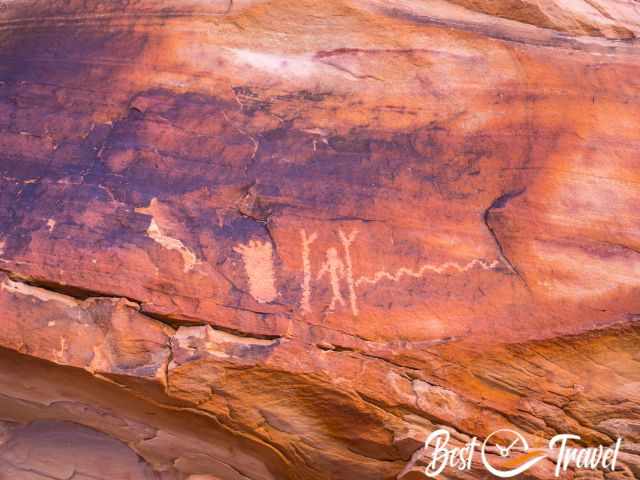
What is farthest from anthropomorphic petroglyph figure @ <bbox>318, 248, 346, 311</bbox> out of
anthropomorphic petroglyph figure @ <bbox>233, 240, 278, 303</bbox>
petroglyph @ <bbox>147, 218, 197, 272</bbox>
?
petroglyph @ <bbox>147, 218, 197, 272</bbox>

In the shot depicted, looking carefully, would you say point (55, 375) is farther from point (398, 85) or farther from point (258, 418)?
point (398, 85)

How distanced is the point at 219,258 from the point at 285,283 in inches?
9.4

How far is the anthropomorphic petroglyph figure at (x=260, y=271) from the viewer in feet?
6.52

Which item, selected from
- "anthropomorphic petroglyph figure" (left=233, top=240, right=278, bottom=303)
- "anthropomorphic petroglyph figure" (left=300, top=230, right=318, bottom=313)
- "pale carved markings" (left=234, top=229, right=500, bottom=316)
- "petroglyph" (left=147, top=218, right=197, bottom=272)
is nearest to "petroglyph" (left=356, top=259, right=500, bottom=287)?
"pale carved markings" (left=234, top=229, right=500, bottom=316)

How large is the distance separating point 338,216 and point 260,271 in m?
0.32

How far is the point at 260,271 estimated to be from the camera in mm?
1989

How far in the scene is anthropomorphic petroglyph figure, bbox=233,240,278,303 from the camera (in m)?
1.99

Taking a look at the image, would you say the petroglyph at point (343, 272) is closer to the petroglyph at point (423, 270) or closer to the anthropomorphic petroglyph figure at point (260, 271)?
the petroglyph at point (423, 270)

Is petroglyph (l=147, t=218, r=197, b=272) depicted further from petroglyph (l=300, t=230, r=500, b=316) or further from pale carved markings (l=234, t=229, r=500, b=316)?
petroglyph (l=300, t=230, r=500, b=316)

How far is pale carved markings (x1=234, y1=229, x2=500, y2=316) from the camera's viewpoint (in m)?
1.95

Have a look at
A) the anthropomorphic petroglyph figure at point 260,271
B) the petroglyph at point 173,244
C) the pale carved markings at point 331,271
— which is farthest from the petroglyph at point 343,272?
the petroglyph at point 173,244

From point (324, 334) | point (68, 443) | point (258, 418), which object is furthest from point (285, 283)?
point (68, 443)

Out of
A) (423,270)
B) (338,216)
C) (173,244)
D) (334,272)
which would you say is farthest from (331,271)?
(173,244)

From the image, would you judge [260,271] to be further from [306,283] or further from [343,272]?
[343,272]
